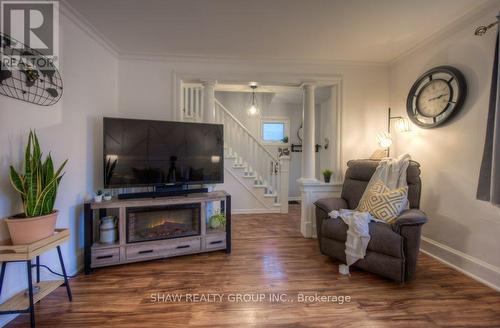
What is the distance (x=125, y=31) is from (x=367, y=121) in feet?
10.5

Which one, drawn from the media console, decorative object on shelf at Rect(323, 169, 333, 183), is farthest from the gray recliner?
the media console

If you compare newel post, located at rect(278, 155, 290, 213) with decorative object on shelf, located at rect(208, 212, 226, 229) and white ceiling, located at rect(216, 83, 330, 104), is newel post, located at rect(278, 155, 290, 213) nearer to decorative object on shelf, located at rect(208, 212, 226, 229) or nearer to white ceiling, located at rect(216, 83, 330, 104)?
white ceiling, located at rect(216, 83, 330, 104)

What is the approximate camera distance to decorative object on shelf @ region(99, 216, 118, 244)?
2.16 m

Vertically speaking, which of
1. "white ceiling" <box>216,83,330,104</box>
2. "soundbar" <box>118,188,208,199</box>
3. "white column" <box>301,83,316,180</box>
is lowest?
"soundbar" <box>118,188,208,199</box>

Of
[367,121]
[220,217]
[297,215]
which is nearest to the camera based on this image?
[220,217]

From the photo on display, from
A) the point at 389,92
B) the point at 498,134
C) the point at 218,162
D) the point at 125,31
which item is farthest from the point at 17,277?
the point at 389,92

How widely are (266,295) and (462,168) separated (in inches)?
87.6

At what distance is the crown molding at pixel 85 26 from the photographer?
6.40 feet

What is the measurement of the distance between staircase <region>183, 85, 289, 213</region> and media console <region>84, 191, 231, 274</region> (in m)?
1.68

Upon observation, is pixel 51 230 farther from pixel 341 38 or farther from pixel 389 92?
pixel 389 92

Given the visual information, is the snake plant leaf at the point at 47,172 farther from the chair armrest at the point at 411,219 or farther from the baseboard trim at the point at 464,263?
the baseboard trim at the point at 464,263

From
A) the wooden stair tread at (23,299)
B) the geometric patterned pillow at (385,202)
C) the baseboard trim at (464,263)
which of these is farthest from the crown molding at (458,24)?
the wooden stair tread at (23,299)

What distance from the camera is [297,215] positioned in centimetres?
420

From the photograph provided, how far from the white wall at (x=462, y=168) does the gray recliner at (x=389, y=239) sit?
37cm
